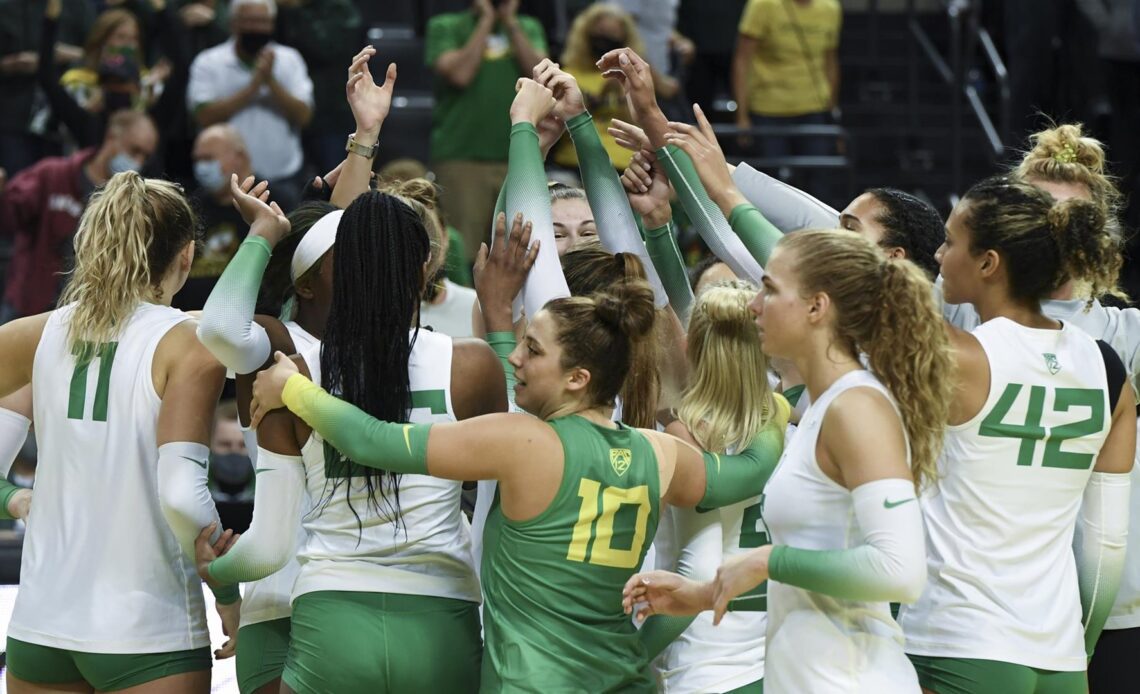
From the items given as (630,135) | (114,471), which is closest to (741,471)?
(630,135)

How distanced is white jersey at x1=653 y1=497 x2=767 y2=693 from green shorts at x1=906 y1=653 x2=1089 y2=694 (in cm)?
32

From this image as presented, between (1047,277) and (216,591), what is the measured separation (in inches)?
68.7

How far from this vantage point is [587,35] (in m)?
7.23

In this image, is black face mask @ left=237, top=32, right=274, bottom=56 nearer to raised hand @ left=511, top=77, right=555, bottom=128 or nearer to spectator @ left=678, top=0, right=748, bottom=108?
spectator @ left=678, top=0, right=748, bottom=108

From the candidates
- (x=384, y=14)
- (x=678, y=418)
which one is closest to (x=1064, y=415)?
(x=678, y=418)

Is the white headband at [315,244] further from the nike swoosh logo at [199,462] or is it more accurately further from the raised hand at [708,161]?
the raised hand at [708,161]

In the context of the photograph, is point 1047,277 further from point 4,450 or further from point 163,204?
point 4,450

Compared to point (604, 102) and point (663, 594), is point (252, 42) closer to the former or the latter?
point (604, 102)

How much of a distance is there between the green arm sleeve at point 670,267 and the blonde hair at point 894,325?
1.08 meters

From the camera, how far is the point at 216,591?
309 cm

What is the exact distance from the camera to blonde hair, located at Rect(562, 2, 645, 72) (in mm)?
7152

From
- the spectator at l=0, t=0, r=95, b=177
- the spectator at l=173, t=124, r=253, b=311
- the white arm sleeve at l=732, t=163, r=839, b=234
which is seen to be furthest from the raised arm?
the spectator at l=0, t=0, r=95, b=177

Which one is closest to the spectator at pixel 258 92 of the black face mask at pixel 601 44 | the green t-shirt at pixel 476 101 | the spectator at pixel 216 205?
the spectator at pixel 216 205

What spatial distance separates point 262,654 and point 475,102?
16.0 ft
